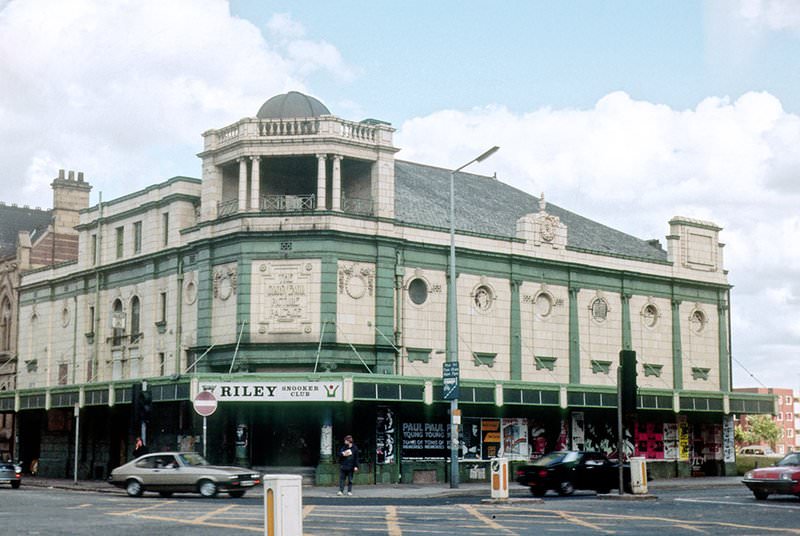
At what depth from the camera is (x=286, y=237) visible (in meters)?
44.6

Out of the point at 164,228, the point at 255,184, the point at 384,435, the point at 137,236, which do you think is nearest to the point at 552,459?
the point at 384,435

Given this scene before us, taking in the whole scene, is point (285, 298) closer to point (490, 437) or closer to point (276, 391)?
point (276, 391)

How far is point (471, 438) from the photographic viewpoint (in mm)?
46531

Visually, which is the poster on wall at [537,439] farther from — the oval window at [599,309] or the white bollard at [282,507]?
the white bollard at [282,507]

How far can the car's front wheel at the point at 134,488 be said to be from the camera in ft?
114

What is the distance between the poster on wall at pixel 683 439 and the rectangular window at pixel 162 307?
2381cm

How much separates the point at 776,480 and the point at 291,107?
85.2 ft

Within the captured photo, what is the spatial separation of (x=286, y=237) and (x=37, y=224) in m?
32.7

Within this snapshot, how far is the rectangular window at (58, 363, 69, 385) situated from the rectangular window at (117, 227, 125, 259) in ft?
22.1

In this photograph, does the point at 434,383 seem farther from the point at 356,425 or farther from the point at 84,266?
the point at 84,266

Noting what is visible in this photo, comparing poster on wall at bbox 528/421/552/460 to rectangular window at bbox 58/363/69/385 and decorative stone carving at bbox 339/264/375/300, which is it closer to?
decorative stone carving at bbox 339/264/375/300

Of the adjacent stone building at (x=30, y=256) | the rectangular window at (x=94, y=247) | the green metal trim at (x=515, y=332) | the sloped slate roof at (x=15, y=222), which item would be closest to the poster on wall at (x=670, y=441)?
the green metal trim at (x=515, y=332)

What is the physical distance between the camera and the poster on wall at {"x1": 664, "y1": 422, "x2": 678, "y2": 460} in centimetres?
5203

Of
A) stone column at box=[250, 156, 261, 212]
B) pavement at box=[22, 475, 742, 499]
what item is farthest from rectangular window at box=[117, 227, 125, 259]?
pavement at box=[22, 475, 742, 499]
